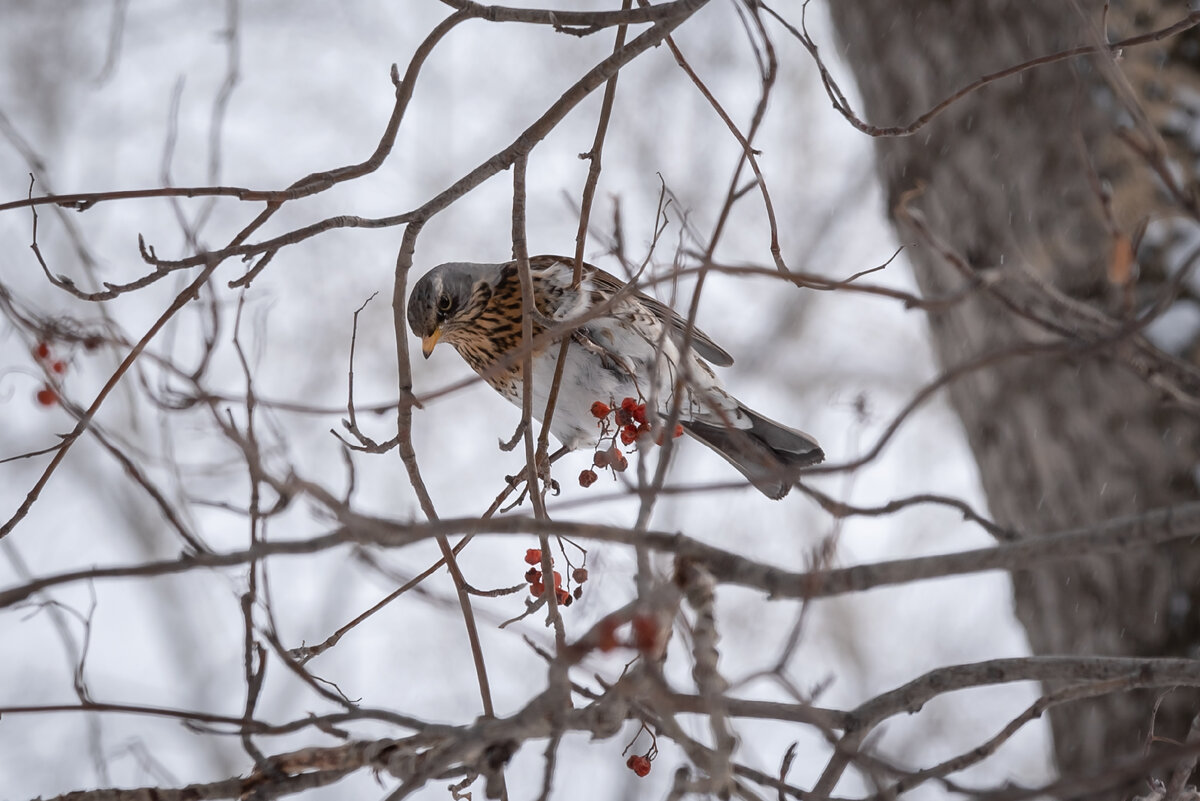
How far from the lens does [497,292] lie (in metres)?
3.42

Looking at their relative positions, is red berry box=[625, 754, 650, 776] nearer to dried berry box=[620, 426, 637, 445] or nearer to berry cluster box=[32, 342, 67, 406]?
dried berry box=[620, 426, 637, 445]

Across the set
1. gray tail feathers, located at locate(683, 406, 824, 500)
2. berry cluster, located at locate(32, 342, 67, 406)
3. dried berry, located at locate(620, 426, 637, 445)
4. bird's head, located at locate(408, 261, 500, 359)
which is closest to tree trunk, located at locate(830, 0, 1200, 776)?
gray tail feathers, located at locate(683, 406, 824, 500)

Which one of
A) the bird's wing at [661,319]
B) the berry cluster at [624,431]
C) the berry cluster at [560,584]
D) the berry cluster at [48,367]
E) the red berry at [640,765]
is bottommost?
the red berry at [640,765]

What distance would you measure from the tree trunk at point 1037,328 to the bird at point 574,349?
2.27ft

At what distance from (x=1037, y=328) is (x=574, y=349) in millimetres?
1386

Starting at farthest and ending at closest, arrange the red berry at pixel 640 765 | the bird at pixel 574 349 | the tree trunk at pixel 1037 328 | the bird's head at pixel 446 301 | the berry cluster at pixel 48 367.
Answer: the bird's head at pixel 446 301, the tree trunk at pixel 1037 328, the bird at pixel 574 349, the berry cluster at pixel 48 367, the red berry at pixel 640 765

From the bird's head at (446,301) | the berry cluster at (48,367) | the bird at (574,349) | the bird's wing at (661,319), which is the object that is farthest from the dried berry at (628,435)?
the berry cluster at (48,367)

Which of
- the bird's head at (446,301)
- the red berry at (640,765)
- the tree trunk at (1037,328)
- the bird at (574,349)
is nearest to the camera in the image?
the red berry at (640,765)

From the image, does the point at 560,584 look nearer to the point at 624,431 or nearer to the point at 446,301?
the point at 624,431

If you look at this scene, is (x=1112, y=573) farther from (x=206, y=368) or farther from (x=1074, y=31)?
(x=206, y=368)

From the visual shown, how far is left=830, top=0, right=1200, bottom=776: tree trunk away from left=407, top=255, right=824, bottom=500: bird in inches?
27.2

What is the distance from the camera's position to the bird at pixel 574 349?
3.09 m

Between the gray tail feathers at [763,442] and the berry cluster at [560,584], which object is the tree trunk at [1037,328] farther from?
the berry cluster at [560,584]

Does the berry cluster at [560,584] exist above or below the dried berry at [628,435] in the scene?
below
